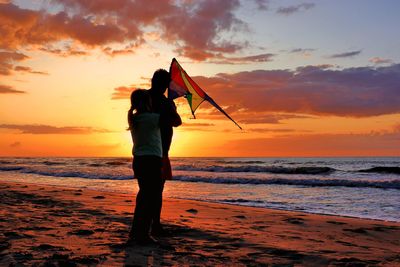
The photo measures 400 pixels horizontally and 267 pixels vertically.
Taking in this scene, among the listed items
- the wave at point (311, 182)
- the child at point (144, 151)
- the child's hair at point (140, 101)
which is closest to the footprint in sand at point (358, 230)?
the child at point (144, 151)

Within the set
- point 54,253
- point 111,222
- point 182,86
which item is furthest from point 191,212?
point 54,253

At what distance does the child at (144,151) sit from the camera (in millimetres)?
4395

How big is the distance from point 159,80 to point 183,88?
599 mm

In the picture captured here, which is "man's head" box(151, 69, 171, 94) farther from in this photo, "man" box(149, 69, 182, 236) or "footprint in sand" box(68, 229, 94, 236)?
"footprint in sand" box(68, 229, 94, 236)

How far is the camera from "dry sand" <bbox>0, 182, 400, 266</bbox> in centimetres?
374

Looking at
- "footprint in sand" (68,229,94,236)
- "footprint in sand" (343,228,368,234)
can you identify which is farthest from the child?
"footprint in sand" (343,228,368,234)

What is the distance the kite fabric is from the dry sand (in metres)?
1.72

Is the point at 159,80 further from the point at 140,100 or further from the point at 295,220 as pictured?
the point at 295,220

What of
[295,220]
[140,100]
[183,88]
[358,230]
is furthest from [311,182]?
[140,100]

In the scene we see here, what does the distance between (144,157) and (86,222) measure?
2120 millimetres

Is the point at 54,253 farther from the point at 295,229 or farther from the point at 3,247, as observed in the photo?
the point at 295,229

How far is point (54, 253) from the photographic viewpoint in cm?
380

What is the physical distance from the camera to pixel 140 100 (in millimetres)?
4391

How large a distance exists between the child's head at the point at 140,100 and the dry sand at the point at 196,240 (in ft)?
4.78
